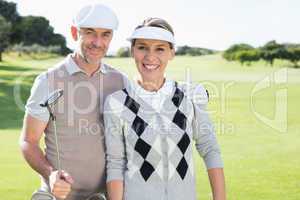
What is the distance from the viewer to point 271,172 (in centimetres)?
727

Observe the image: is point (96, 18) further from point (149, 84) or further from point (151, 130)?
point (151, 130)

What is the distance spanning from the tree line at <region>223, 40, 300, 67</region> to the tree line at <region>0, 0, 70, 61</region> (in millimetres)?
18185

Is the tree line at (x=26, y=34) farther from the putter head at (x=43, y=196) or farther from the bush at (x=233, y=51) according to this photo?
the putter head at (x=43, y=196)

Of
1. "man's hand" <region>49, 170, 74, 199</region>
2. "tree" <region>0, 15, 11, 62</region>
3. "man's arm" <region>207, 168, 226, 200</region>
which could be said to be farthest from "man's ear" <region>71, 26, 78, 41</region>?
"tree" <region>0, 15, 11, 62</region>

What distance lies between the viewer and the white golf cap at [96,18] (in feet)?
9.46

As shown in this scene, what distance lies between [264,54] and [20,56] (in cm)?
2379

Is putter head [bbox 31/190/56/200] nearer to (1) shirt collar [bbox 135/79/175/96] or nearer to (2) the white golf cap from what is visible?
(1) shirt collar [bbox 135/79/175/96]

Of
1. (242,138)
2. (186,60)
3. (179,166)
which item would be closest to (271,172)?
(242,138)

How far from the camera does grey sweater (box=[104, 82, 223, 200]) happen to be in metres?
2.71

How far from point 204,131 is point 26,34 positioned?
5016 centimetres

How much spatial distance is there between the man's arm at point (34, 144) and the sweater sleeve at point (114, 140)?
353 mm

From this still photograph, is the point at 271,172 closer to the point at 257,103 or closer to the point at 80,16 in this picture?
the point at 80,16

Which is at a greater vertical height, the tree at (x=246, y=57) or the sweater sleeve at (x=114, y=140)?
the sweater sleeve at (x=114, y=140)

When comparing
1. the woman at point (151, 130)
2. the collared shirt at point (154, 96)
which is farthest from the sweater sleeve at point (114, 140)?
the collared shirt at point (154, 96)
